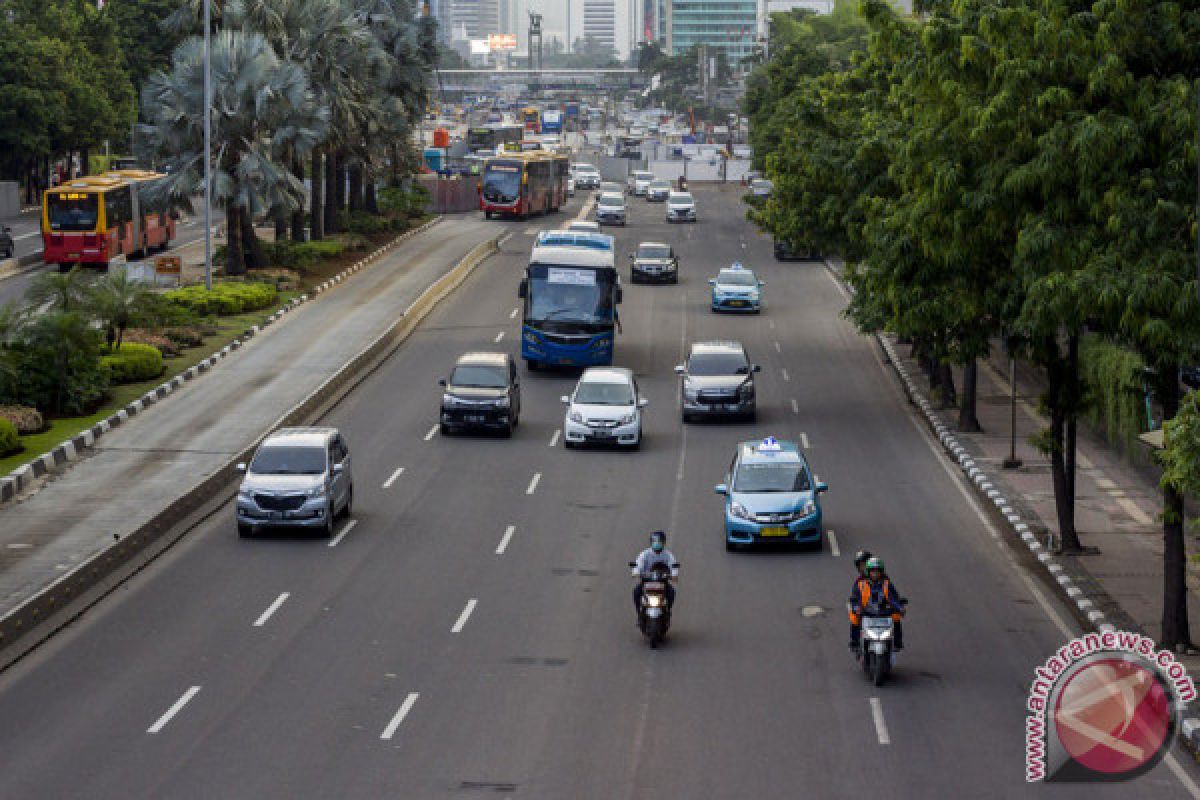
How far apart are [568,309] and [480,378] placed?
9.26 meters

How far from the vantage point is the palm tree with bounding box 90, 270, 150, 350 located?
48500 mm

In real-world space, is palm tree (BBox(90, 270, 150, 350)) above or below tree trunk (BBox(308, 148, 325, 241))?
below

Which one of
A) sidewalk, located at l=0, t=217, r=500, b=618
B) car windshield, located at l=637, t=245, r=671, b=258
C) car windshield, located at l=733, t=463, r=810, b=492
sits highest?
car windshield, located at l=637, t=245, r=671, b=258

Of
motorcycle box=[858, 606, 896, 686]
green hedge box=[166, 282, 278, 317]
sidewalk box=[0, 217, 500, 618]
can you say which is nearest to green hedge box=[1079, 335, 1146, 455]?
motorcycle box=[858, 606, 896, 686]

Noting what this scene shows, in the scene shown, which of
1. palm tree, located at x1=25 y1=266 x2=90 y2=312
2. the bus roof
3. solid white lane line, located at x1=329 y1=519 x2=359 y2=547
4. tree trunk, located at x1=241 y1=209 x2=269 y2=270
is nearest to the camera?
solid white lane line, located at x1=329 y1=519 x2=359 y2=547

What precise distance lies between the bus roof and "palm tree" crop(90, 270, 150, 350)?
431 inches

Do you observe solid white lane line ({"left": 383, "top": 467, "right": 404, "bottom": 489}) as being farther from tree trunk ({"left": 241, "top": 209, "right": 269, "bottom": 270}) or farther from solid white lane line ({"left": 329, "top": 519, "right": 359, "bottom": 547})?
tree trunk ({"left": 241, "top": 209, "right": 269, "bottom": 270})

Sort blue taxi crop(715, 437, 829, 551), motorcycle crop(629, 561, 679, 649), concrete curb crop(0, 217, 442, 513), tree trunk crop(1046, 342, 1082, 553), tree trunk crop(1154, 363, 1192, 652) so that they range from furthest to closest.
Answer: concrete curb crop(0, 217, 442, 513) < blue taxi crop(715, 437, 829, 551) < tree trunk crop(1046, 342, 1082, 553) < motorcycle crop(629, 561, 679, 649) < tree trunk crop(1154, 363, 1192, 652)

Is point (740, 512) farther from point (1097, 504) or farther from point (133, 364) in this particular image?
point (133, 364)

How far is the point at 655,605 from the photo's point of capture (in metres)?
26.3

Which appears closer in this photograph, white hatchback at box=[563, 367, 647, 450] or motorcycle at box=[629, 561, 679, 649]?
motorcycle at box=[629, 561, 679, 649]

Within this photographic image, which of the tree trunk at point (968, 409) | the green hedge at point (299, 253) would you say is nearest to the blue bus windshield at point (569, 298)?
the tree trunk at point (968, 409)

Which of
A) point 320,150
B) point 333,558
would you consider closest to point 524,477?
point 333,558

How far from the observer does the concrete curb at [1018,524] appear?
88.4 ft
